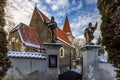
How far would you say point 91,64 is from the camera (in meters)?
7.75

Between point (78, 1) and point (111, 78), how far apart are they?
20.1ft

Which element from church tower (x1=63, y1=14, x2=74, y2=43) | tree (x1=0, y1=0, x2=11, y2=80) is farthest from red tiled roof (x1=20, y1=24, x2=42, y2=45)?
tree (x1=0, y1=0, x2=11, y2=80)

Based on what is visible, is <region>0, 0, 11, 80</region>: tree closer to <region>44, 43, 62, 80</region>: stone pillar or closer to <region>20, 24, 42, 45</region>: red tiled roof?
<region>44, 43, 62, 80</region>: stone pillar

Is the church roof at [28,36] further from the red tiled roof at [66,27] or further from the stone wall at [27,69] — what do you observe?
the red tiled roof at [66,27]

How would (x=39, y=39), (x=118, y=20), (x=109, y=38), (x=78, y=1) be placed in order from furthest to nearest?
(x=39, y=39) < (x=78, y=1) < (x=109, y=38) < (x=118, y=20)

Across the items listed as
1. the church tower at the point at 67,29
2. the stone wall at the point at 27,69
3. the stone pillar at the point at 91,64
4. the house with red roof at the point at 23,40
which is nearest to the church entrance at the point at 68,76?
the stone pillar at the point at 91,64

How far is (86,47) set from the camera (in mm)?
7789

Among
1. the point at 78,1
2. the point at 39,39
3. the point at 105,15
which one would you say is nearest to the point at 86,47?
the point at 105,15

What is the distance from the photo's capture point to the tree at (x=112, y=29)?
4.58 meters

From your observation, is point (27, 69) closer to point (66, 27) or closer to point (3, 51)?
point (3, 51)

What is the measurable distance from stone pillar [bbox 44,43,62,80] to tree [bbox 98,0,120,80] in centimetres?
300

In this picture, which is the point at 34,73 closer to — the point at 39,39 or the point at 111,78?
the point at 111,78

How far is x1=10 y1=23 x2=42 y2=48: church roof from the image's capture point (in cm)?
1889

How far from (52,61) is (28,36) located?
13.0 meters
